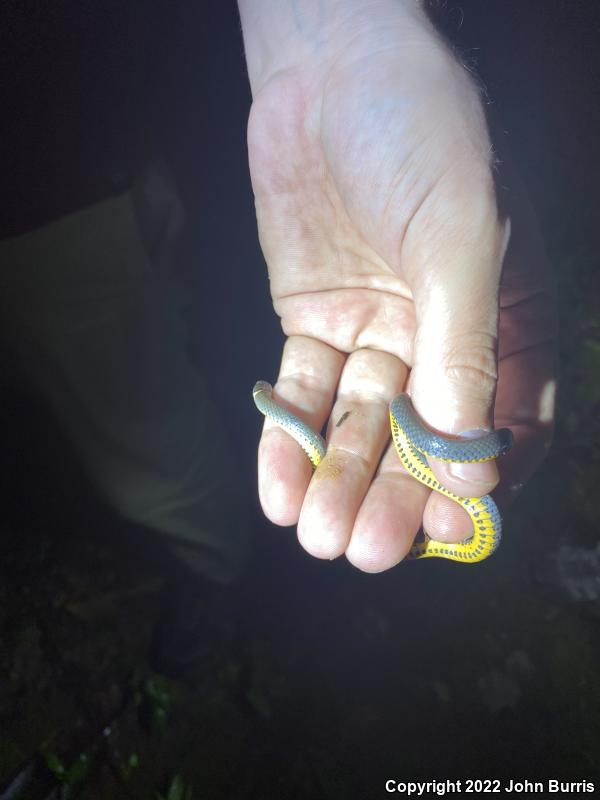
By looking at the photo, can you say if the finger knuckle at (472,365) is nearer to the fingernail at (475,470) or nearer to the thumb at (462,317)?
the thumb at (462,317)

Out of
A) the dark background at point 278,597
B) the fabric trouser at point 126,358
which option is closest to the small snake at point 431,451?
the fabric trouser at point 126,358

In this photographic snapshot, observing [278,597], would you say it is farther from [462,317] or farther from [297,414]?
[462,317]

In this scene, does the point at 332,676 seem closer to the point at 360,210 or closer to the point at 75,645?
the point at 75,645


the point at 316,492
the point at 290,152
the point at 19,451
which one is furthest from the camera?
the point at 19,451

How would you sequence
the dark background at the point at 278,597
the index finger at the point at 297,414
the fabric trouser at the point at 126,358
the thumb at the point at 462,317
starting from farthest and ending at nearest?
the dark background at the point at 278,597
the fabric trouser at the point at 126,358
the index finger at the point at 297,414
the thumb at the point at 462,317

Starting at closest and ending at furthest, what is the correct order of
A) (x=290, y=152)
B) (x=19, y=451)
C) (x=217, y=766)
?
(x=290, y=152), (x=217, y=766), (x=19, y=451)

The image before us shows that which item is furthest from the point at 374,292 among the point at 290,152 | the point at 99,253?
the point at 99,253
